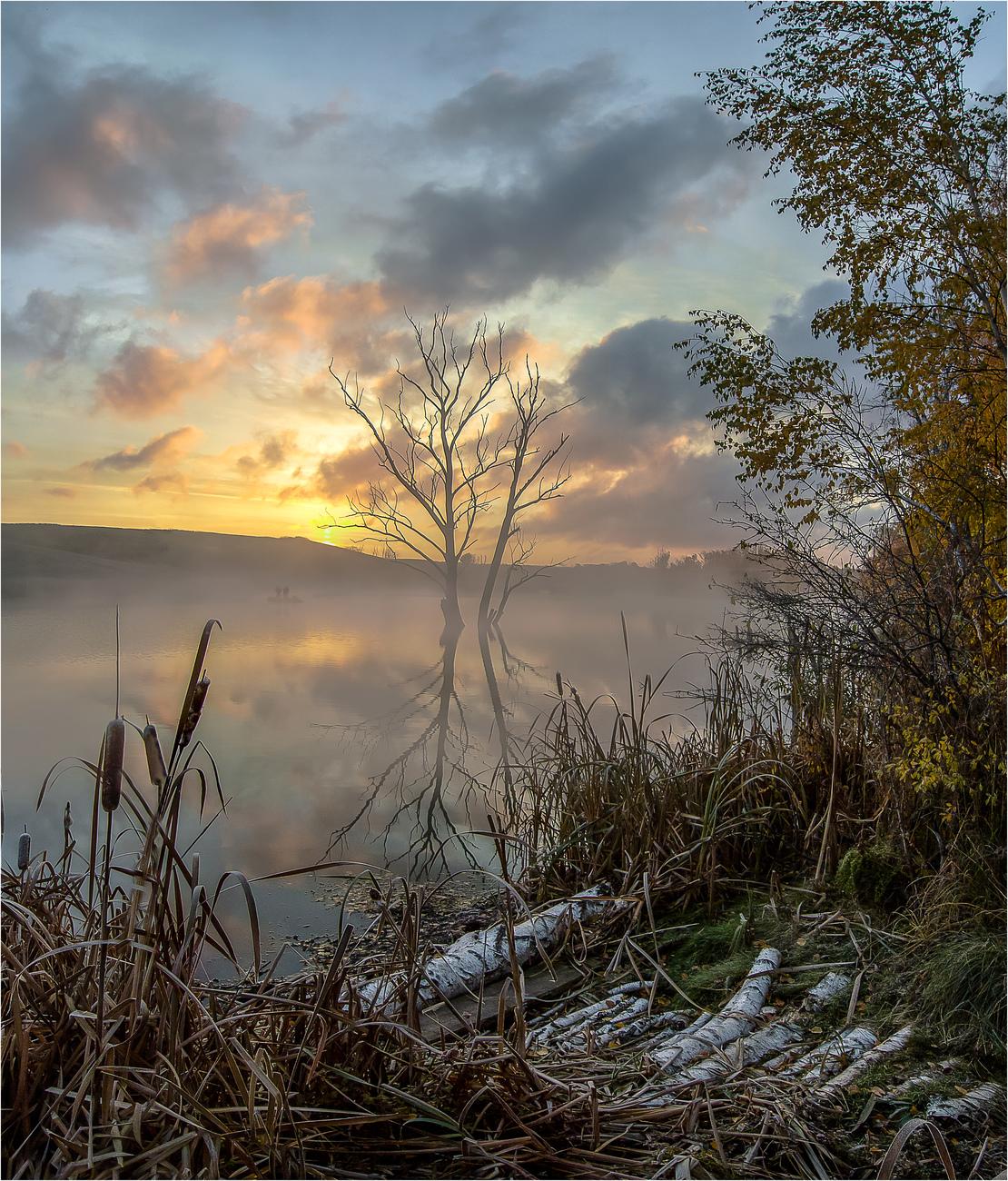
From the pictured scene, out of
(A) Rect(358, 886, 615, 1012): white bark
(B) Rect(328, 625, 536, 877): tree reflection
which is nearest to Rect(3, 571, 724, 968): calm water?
(B) Rect(328, 625, 536, 877): tree reflection

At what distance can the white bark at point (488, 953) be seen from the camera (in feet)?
10.3

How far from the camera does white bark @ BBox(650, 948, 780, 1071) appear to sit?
2475 millimetres

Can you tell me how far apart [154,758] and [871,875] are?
3.48m

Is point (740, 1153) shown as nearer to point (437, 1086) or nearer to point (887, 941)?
point (437, 1086)

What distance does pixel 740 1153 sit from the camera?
1970 mm

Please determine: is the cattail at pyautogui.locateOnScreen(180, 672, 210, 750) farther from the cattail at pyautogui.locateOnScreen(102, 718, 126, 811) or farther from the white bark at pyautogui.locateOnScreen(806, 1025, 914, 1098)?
the white bark at pyautogui.locateOnScreen(806, 1025, 914, 1098)

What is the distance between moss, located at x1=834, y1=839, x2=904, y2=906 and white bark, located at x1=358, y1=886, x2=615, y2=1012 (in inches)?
42.2

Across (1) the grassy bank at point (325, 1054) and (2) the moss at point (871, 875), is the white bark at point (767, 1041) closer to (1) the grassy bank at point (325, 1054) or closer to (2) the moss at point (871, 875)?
(1) the grassy bank at point (325, 1054)

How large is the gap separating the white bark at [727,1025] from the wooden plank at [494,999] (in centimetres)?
63

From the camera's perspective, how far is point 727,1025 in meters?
2.74

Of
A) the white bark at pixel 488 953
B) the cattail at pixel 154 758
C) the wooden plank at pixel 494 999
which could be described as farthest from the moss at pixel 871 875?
the cattail at pixel 154 758

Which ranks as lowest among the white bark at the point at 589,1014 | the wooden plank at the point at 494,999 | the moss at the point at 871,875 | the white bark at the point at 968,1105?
the wooden plank at the point at 494,999

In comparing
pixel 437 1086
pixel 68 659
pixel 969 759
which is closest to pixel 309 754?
pixel 969 759

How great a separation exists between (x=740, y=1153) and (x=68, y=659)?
21328 millimetres
